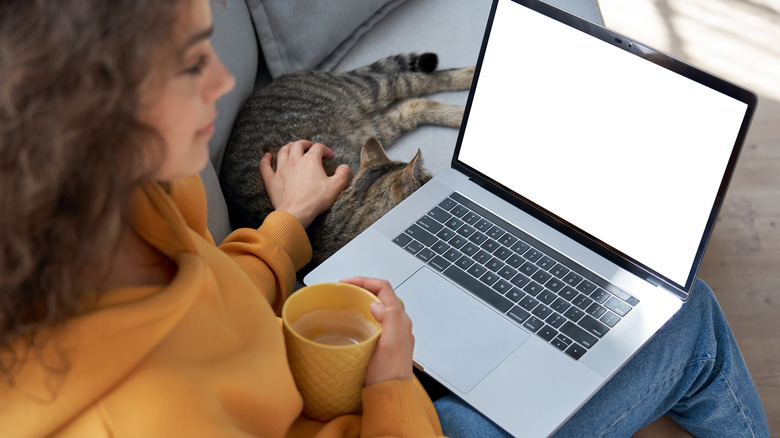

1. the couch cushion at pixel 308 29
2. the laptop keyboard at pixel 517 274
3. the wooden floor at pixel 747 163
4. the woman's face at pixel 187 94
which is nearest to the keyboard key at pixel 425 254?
the laptop keyboard at pixel 517 274

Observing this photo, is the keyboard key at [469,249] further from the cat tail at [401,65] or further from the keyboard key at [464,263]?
the cat tail at [401,65]

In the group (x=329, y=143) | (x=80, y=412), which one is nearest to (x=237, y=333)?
(x=80, y=412)

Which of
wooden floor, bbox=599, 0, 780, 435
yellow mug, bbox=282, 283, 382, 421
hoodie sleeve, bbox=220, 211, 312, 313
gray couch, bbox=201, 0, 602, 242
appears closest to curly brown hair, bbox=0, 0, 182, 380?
yellow mug, bbox=282, 283, 382, 421

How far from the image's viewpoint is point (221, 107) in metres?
1.37

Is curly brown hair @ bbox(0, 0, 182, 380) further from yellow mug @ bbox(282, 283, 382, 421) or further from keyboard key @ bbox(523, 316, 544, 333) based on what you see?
keyboard key @ bbox(523, 316, 544, 333)

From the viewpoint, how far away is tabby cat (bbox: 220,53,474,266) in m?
1.28

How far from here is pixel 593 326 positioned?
987 millimetres

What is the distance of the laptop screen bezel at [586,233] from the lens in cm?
87

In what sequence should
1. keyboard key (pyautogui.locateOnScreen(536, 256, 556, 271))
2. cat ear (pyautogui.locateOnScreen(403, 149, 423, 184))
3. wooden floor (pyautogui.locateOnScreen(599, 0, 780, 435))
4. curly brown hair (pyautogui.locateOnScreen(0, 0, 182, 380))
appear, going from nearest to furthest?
curly brown hair (pyautogui.locateOnScreen(0, 0, 182, 380)) < keyboard key (pyautogui.locateOnScreen(536, 256, 556, 271)) < cat ear (pyautogui.locateOnScreen(403, 149, 423, 184)) < wooden floor (pyautogui.locateOnScreen(599, 0, 780, 435))

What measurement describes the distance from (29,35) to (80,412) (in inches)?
12.8

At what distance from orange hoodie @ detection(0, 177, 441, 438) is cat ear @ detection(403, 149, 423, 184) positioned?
0.47 meters

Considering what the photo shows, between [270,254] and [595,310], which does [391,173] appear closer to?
[270,254]

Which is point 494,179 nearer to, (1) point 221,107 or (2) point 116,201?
(1) point 221,107

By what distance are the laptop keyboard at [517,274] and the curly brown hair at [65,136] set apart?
25.8 inches
